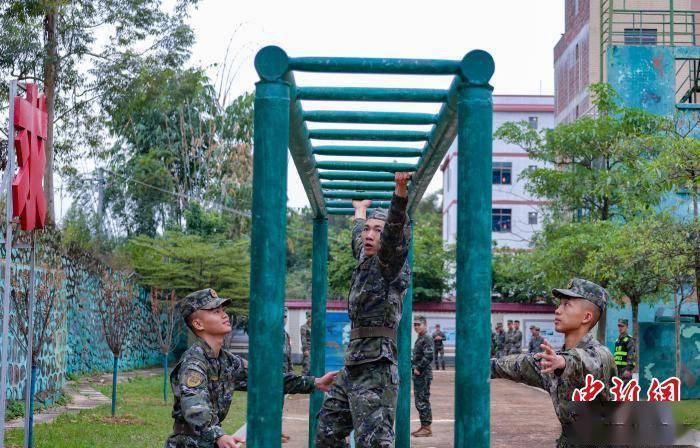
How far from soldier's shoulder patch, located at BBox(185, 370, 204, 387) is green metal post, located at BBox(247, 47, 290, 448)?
1.18 metres

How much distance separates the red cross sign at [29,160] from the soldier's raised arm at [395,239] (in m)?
4.41

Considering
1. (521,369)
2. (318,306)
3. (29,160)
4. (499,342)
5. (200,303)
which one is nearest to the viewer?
(521,369)

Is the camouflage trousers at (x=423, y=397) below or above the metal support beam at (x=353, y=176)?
below

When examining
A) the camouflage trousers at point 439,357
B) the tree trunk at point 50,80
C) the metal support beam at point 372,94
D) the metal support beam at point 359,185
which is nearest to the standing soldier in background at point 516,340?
the camouflage trousers at point 439,357

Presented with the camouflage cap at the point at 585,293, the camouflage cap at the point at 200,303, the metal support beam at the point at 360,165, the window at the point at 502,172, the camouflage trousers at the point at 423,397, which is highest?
the window at the point at 502,172

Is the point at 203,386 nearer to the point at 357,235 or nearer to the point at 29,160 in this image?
the point at 357,235

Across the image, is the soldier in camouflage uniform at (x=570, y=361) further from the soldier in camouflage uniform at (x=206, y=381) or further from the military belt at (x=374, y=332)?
the soldier in camouflage uniform at (x=206, y=381)

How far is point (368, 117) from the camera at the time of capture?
5238mm

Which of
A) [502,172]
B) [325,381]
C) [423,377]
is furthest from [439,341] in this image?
[325,381]

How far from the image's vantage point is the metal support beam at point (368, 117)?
17.1 ft

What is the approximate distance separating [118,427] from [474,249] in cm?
979

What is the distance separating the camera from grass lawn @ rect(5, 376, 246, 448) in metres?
11.1

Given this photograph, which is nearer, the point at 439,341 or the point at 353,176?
the point at 353,176

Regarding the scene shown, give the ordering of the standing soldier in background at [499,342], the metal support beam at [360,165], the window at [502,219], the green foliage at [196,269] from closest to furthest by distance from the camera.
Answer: the metal support beam at [360,165] → the green foliage at [196,269] → the standing soldier in background at [499,342] → the window at [502,219]
